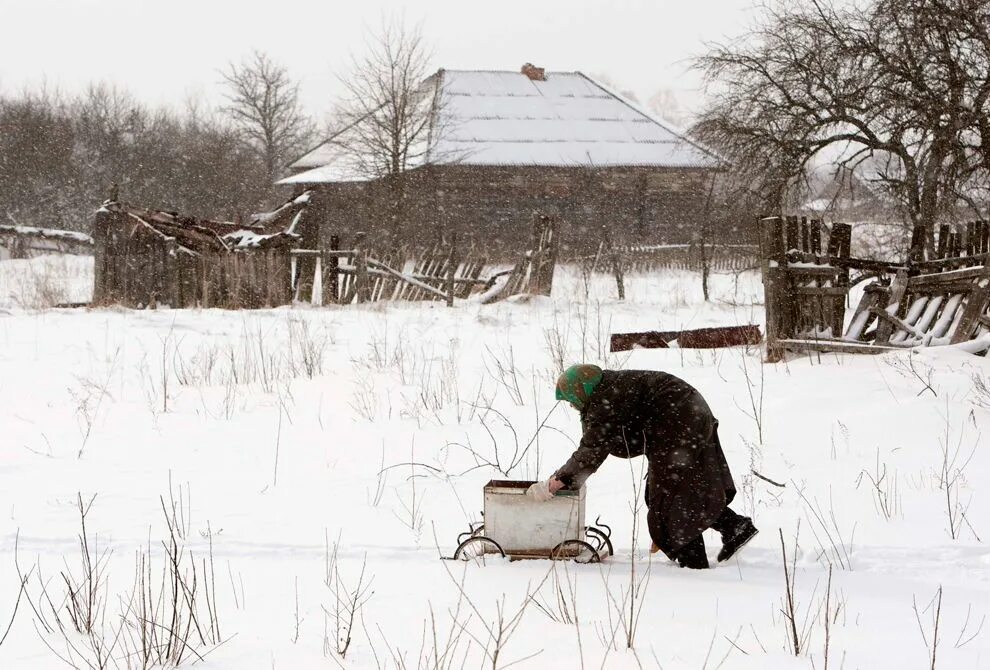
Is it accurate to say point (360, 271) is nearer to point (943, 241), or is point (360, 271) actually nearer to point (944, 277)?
point (943, 241)

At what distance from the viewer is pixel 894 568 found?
3879 millimetres

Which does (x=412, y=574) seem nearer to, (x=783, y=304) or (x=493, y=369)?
(x=493, y=369)

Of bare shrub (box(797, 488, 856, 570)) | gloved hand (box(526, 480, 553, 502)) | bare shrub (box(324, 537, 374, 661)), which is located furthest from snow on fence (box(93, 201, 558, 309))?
gloved hand (box(526, 480, 553, 502))

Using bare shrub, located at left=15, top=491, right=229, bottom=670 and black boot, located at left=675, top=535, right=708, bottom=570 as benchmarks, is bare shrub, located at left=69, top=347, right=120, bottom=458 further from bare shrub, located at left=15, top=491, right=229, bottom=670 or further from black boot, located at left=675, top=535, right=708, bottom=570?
black boot, located at left=675, top=535, right=708, bottom=570

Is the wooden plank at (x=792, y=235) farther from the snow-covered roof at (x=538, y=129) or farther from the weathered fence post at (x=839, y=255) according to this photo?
the snow-covered roof at (x=538, y=129)

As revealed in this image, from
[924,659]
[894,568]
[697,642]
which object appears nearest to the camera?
[924,659]

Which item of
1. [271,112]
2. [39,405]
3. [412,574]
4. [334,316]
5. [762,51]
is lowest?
[412,574]

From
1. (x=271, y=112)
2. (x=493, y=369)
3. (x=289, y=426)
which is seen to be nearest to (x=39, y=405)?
(x=289, y=426)

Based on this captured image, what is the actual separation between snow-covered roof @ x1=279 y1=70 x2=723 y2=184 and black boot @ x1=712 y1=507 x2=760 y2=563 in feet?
72.0

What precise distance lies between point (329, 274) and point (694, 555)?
421 inches

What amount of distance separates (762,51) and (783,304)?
→ 394 inches

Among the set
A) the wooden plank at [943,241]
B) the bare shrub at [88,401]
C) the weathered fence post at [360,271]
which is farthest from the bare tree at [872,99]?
the bare shrub at [88,401]

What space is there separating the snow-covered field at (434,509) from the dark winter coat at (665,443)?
9.8 inches

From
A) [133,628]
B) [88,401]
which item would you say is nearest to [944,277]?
[133,628]
